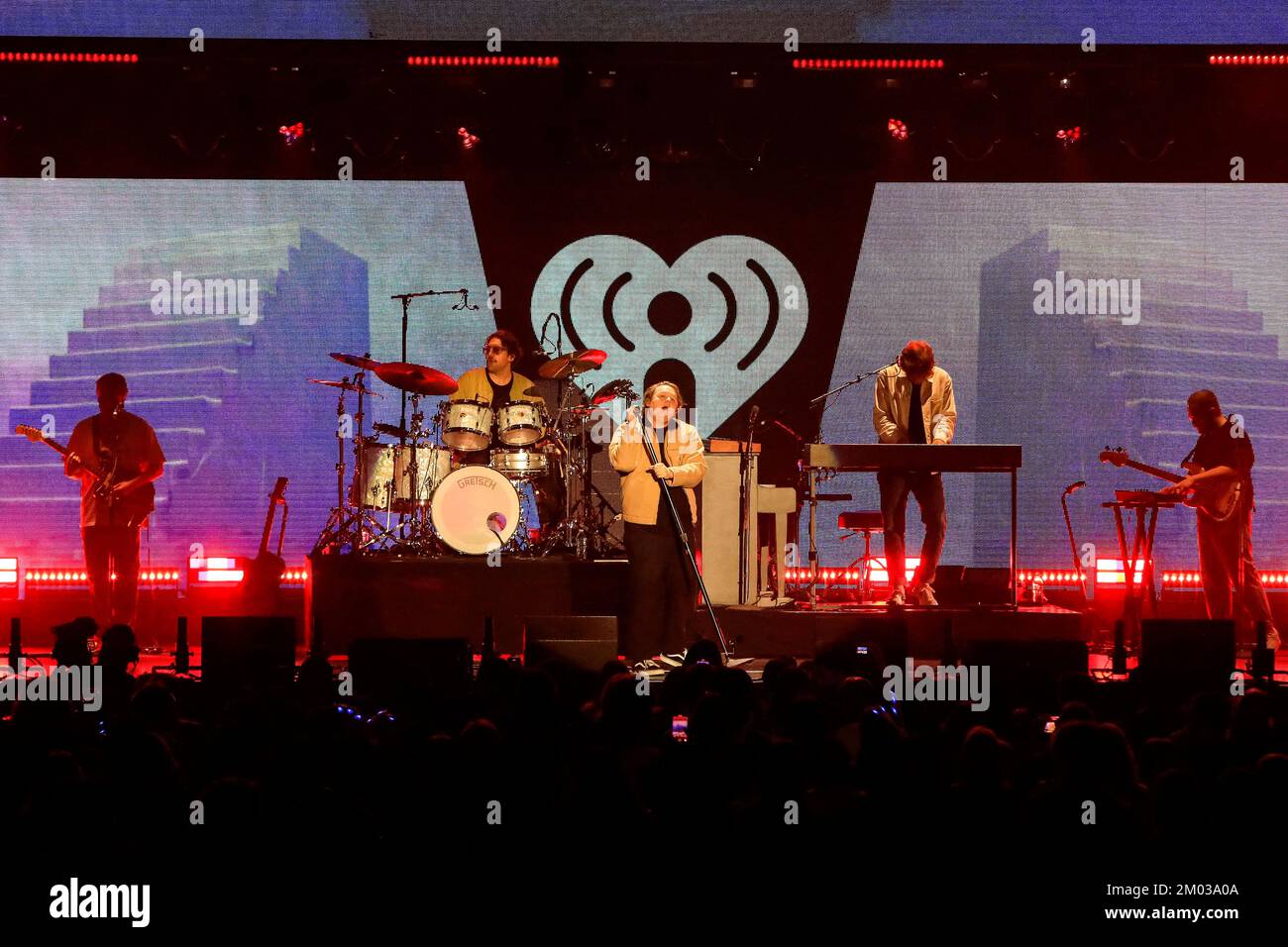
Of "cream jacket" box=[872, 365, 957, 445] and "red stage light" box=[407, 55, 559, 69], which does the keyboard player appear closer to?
"cream jacket" box=[872, 365, 957, 445]

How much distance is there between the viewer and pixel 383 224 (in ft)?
36.7

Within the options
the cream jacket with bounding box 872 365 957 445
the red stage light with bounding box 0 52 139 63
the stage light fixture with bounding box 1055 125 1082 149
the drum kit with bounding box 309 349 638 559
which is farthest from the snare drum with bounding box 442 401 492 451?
the stage light fixture with bounding box 1055 125 1082 149

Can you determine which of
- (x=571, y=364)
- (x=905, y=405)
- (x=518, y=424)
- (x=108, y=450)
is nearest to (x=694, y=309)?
(x=571, y=364)

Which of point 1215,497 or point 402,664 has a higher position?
point 1215,497

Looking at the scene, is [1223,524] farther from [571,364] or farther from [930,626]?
[571,364]

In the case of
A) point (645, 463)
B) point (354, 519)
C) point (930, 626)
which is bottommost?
point (930, 626)

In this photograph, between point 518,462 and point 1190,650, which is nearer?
point 1190,650

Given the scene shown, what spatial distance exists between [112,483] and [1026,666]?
264 inches

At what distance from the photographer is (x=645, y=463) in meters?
7.75

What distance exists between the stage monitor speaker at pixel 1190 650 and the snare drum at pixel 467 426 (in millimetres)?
4863

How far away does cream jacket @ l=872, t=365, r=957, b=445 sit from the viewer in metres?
8.62

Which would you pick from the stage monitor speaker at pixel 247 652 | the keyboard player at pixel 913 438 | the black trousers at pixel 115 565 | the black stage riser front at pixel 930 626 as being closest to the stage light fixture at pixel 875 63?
the keyboard player at pixel 913 438

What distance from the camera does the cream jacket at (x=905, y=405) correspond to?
8625mm
